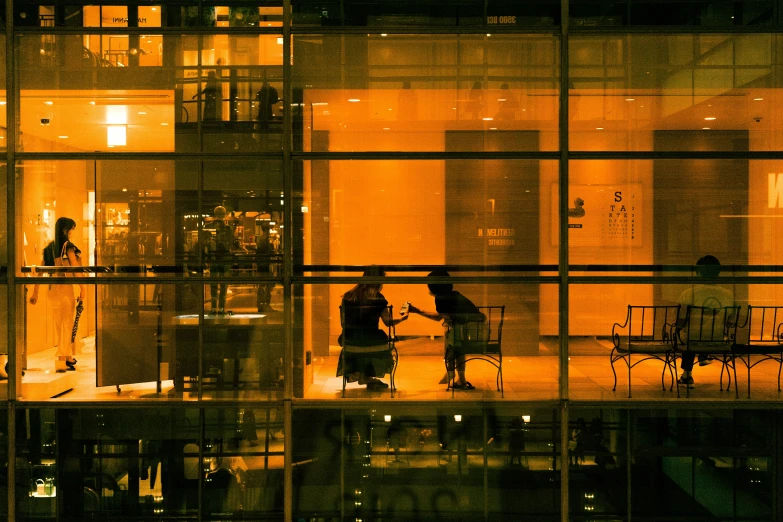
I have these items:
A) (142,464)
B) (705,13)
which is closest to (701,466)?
(705,13)

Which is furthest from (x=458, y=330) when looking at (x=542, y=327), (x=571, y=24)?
(x=571, y=24)

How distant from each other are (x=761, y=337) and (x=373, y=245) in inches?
180

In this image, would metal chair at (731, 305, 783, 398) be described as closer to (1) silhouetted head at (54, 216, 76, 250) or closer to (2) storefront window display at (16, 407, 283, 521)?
(2) storefront window display at (16, 407, 283, 521)

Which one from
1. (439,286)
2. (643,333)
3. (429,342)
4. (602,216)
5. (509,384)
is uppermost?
(602,216)

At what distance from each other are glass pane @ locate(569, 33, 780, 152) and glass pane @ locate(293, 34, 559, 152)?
0.43m

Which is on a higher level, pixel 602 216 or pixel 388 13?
pixel 388 13

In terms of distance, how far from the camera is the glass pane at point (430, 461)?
9500 millimetres

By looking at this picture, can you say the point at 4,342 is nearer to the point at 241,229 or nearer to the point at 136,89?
the point at 241,229

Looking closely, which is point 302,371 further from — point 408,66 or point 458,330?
point 408,66

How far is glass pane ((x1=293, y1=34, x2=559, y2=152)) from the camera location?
9492 mm

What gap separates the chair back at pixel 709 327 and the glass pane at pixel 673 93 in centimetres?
185

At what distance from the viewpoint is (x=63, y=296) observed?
955 cm

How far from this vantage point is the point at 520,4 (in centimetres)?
951

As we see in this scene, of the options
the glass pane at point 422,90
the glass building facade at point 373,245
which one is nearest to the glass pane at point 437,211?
the glass building facade at point 373,245
